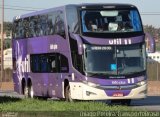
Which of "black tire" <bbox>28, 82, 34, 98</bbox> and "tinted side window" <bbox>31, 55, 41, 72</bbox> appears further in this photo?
"black tire" <bbox>28, 82, 34, 98</bbox>

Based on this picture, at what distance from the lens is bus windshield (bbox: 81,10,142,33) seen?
24703 millimetres

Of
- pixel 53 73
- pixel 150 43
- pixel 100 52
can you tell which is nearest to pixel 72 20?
pixel 100 52

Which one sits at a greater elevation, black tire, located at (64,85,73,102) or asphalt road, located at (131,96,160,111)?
black tire, located at (64,85,73,102)

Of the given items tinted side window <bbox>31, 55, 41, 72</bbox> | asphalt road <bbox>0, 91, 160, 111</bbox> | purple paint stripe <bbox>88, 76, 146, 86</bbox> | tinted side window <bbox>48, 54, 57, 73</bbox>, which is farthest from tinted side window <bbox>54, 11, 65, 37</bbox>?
asphalt road <bbox>0, 91, 160, 111</bbox>

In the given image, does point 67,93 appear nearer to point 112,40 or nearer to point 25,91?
point 112,40

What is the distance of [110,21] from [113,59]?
1.62 metres

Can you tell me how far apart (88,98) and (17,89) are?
32.6 ft

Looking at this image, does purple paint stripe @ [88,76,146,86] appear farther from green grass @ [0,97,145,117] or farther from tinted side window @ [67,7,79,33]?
green grass @ [0,97,145,117]

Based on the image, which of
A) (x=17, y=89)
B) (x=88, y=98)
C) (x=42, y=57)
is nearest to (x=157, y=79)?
(x=17, y=89)

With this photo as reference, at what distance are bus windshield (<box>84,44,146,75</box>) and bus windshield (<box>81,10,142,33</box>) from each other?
0.78 m

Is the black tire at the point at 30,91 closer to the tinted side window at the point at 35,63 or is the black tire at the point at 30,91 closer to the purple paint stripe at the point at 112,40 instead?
the tinted side window at the point at 35,63

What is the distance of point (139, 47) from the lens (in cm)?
2483

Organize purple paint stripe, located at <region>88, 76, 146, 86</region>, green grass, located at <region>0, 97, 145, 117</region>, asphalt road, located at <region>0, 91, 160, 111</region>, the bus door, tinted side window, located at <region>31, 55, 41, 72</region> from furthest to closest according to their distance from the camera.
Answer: tinted side window, located at <region>31, 55, 41, 72</region>
the bus door
purple paint stripe, located at <region>88, 76, 146, 86</region>
asphalt road, located at <region>0, 91, 160, 111</region>
green grass, located at <region>0, 97, 145, 117</region>

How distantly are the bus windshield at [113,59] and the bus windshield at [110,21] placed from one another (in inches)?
30.8
